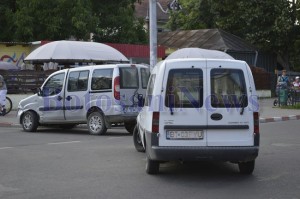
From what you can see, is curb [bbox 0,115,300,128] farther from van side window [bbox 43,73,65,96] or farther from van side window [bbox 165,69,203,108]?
van side window [bbox 165,69,203,108]

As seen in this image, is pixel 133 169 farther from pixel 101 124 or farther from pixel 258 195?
pixel 101 124

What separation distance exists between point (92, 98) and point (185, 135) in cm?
669

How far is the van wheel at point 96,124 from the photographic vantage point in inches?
559

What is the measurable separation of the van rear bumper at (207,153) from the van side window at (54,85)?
7.56m

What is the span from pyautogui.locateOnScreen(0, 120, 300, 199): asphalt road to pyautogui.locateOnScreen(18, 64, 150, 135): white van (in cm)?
150

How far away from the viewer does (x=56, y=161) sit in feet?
32.3

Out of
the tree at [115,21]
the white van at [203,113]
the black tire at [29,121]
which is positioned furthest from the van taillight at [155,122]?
the tree at [115,21]

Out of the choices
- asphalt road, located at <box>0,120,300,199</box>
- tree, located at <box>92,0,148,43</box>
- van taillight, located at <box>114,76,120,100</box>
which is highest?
tree, located at <box>92,0,148,43</box>

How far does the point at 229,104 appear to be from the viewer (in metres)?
7.93

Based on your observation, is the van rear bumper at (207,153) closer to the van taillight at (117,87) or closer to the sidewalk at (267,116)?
the van taillight at (117,87)

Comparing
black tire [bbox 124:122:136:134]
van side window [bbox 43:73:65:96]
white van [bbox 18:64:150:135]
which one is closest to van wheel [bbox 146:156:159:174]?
white van [bbox 18:64:150:135]

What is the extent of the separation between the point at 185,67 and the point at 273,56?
111 ft

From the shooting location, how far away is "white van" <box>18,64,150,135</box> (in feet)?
45.0

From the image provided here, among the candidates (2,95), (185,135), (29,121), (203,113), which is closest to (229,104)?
(203,113)
